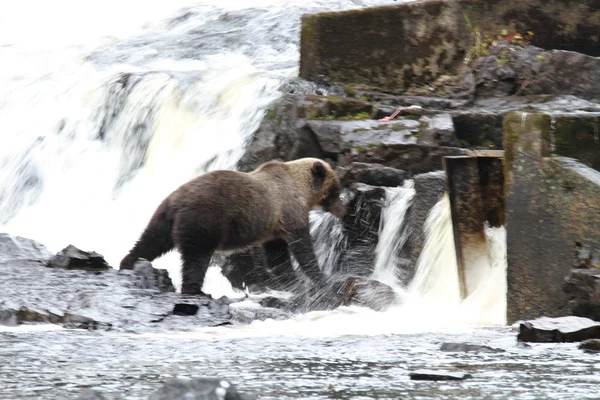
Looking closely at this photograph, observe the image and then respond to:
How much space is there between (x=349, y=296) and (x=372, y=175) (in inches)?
88.4

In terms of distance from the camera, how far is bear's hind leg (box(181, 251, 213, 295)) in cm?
835

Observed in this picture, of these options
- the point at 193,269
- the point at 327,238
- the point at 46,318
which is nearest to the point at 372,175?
the point at 327,238

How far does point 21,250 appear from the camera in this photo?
10.0m

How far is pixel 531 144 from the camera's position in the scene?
7305 millimetres

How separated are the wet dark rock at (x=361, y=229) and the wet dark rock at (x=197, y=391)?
21.0 ft

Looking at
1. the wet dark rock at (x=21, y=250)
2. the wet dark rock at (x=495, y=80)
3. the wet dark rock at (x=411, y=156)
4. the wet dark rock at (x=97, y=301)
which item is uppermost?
the wet dark rock at (x=495, y=80)

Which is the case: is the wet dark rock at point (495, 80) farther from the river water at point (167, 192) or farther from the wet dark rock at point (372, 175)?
the wet dark rock at point (372, 175)

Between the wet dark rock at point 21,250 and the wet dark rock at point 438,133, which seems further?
the wet dark rock at point 438,133

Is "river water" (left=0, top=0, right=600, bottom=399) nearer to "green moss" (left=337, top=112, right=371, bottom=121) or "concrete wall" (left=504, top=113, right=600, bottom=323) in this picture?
"concrete wall" (left=504, top=113, right=600, bottom=323)

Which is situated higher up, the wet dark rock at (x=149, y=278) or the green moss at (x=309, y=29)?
the green moss at (x=309, y=29)

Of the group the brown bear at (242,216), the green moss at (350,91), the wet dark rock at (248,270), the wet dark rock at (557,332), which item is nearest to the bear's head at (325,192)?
the brown bear at (242,216)

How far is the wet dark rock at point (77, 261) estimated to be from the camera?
9109 millimetres

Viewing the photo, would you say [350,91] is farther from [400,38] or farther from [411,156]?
[411,156]

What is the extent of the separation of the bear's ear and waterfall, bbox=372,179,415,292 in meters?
0.66
